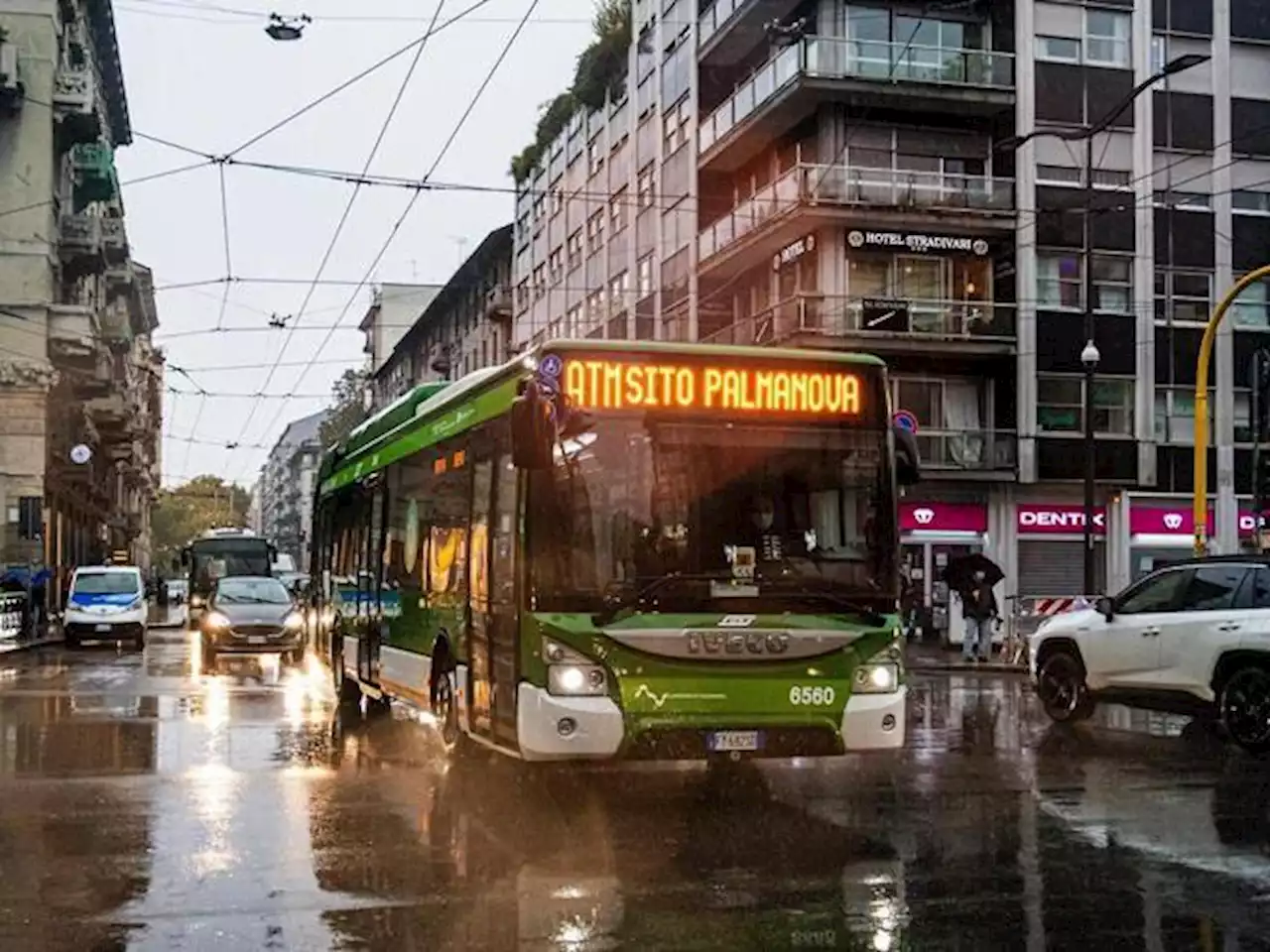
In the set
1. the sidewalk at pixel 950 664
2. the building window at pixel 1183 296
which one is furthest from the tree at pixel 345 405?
the sidewalk at pixel 950 664

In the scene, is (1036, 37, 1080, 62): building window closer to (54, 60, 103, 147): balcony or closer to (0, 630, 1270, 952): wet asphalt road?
(0, 630, 1270, 952): wet asphalt road

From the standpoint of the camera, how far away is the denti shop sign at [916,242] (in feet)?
116

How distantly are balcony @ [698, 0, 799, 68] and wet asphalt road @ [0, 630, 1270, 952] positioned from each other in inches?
1060

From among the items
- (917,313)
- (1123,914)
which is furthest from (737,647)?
(917,313)

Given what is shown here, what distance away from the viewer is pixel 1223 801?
35.4ft

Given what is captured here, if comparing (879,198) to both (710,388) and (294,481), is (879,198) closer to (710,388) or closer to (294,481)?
(710,388)

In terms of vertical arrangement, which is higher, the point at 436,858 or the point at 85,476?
the point at 85,476

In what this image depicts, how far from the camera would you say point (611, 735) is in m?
9.44

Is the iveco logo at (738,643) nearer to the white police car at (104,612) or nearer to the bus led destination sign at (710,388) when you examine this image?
the bus led destination sign at (710,388)

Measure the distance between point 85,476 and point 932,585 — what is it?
30755 mm

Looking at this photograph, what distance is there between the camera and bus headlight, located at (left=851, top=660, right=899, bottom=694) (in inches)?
392

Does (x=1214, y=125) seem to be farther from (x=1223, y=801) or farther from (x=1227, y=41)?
(x=1223, y=801)

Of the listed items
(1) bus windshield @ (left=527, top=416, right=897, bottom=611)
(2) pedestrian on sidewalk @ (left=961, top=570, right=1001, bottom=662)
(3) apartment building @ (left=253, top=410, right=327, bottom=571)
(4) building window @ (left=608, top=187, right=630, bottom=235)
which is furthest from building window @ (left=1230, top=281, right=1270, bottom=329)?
(3) apartment building @ (left=253, top=410, right=327, bottom=571)

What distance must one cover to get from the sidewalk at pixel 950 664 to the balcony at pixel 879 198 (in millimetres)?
10545
